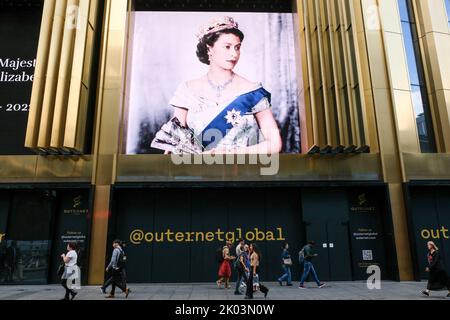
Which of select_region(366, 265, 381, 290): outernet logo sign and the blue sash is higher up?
the blue sash

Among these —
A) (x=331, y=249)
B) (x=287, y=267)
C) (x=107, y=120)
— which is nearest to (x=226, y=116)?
(x=107, y=120)

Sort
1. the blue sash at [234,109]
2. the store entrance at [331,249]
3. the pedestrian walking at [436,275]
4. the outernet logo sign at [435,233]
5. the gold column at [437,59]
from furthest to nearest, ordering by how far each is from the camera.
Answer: the blue sash at [234,109]
the gold column at [437,59]
the outernet logo sign at [435,233]
the store entrance at [331,249]
the pedestrian walking at [436,275]

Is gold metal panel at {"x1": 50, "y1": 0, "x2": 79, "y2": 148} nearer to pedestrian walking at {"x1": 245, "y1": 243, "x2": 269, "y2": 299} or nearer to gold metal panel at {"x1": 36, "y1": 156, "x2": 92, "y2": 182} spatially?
gold metal panel at {"x1": 36, "y1": 156, "x2": 92, "y2": 182}

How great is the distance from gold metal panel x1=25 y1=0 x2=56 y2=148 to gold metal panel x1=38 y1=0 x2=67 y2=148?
32 cm

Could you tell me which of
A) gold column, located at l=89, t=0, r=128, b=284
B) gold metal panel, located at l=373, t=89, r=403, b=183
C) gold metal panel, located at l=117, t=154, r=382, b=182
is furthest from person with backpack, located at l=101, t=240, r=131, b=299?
gold metal panel, located at l=373, t=89, r=403, b=183

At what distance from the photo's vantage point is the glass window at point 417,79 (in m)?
15.7

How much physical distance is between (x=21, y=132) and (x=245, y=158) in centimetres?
1021

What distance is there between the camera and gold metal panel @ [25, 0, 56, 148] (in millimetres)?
13984

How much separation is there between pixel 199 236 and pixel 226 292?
3442 millimetres

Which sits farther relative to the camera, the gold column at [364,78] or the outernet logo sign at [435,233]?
the gold column at [364,78]

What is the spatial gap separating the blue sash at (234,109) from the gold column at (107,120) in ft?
13.2

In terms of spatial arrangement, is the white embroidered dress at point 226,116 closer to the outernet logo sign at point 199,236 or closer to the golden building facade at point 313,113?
the golden building facade at point 313,113

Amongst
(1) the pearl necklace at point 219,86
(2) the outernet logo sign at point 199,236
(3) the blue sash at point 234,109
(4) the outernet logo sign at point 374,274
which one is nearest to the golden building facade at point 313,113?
(4) the outernet logo sign at point 374,274
